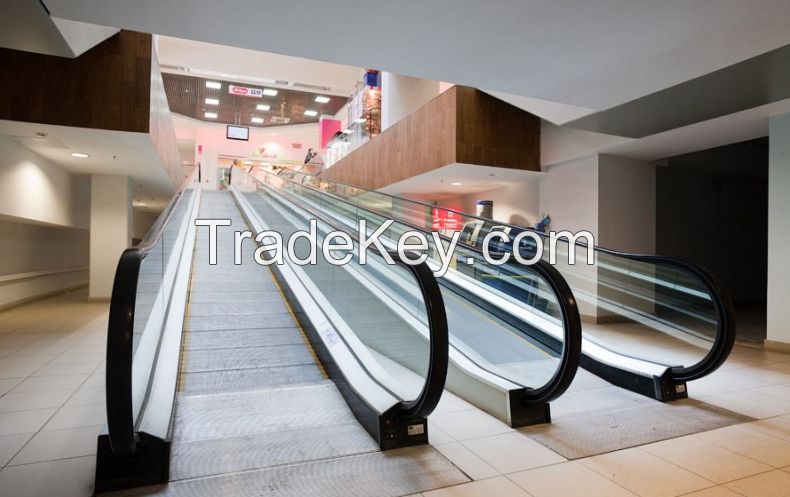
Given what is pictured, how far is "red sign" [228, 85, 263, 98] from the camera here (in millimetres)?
16719

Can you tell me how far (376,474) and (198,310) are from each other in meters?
3.18

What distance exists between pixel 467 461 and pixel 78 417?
2572 mm

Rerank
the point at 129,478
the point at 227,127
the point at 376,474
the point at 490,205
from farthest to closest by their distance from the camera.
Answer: the point at 227,127
the point at 490,205
the point at 376,474
the point at 129,478

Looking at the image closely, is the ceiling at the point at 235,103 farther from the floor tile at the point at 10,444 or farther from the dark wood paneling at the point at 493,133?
the floor tile at the point at 10,444

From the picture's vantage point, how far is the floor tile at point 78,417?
2811 mm

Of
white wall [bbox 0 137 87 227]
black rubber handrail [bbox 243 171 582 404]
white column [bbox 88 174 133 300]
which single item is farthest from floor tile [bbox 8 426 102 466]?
white column [bbox 88 174 133 300]

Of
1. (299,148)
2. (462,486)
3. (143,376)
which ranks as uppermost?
(299,148)

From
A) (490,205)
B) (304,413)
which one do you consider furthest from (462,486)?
(490,205)

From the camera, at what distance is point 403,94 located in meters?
13.0

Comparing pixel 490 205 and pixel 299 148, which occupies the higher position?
pixel 299 148

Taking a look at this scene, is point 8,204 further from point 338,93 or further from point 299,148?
point 299,148

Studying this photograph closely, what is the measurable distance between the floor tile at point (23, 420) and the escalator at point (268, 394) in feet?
2.62

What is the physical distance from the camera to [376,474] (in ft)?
7.27

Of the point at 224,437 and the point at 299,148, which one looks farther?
the point at 299,148
